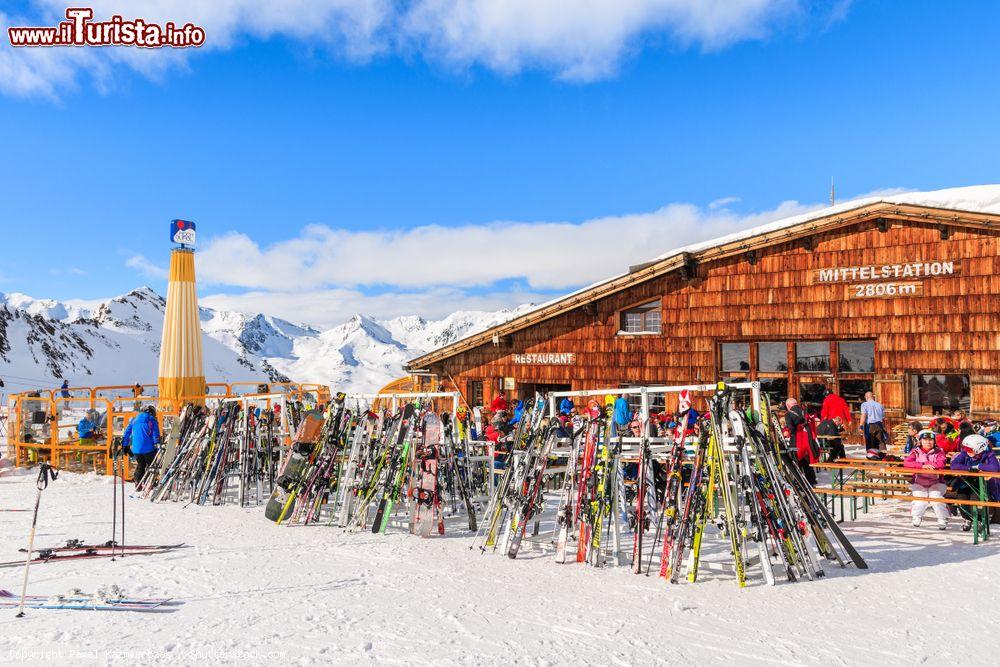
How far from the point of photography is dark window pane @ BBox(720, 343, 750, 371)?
692 inches

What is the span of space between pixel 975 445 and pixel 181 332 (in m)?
16.0

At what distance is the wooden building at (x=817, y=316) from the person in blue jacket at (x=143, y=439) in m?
11.1

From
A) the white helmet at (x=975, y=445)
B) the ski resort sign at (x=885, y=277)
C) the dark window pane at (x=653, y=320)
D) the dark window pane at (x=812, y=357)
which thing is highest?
the ski resort sign at (x=885, y=277)

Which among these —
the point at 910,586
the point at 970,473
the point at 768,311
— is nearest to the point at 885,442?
the point at 768,311

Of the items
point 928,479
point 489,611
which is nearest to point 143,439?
point 489,611

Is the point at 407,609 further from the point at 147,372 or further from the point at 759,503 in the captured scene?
the point at 147,372

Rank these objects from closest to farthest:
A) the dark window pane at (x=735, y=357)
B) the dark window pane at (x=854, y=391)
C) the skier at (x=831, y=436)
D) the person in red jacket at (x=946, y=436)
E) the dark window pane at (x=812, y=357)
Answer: the person in red jacket at (x=946, y=436), the skier at (x=831, y=436), the dark window pane at (x=854, y=391), the dark window pane at (x=812, y=357), the dark window pane at (x=735, y=357)

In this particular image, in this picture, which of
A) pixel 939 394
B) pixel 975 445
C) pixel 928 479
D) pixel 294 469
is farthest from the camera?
pixel 939 394

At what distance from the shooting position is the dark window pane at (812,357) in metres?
16.6

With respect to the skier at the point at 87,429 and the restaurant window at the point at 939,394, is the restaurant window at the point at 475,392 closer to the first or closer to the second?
the skier at the point at 87,429

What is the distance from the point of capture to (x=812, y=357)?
661 inches

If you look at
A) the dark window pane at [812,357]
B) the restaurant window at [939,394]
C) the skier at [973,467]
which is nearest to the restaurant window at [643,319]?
the dark window pane at [812,357]

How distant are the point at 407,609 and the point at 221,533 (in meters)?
4.50

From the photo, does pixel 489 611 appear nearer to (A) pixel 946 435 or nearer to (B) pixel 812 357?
(A) pixel 946 435
